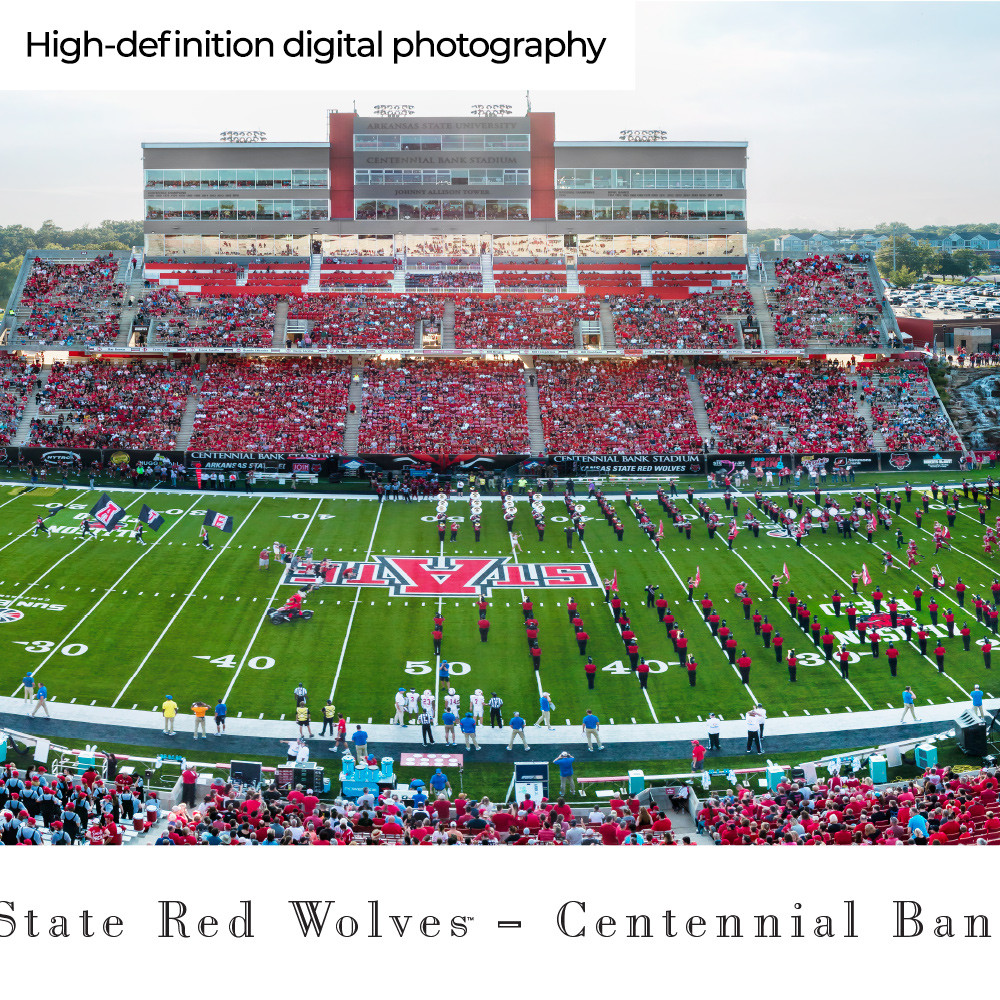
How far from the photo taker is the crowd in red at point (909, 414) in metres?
43.5

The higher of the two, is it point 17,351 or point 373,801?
point 17,351

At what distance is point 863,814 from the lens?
12398 millimetres

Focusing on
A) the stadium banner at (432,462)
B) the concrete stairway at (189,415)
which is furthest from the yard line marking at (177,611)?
the concrete stairway at (189,415)

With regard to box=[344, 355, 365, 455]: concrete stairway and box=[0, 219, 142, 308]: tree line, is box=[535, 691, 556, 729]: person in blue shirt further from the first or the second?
box=[0, 219, 142, 308]: tree line

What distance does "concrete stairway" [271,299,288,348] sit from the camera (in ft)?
162

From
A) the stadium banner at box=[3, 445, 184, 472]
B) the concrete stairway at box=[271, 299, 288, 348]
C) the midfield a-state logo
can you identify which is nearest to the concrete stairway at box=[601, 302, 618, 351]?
the concrete stairway at box=[271, 299, 288, 348]

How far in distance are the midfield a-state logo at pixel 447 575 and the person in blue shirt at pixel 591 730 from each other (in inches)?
321

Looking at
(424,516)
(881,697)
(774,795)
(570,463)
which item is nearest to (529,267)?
(570,463)

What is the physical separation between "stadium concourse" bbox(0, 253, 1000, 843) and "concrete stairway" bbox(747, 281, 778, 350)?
0.16 meters

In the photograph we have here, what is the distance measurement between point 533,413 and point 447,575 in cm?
1833

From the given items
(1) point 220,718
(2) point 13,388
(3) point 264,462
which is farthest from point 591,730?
(2) point 13,388

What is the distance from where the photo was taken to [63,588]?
26.8 meters
